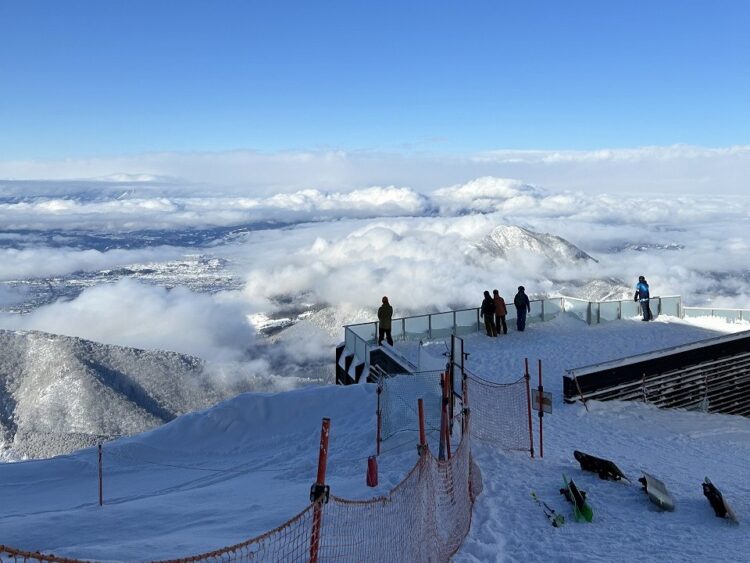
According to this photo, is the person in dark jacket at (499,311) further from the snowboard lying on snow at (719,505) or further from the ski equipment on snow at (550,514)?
the snowboard lying on snow at (719,505)

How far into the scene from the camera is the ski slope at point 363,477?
8.00 m

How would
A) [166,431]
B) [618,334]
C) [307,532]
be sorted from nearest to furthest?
1. [307,532]
2. [166,431]
3. [618,334]

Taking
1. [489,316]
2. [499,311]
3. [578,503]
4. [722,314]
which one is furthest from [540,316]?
[578,503]

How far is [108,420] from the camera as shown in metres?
135

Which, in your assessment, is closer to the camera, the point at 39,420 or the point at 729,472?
the point at 729,472

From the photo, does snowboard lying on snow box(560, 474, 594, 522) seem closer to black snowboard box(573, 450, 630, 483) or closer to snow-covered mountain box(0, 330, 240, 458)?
black snowboard box(573, 450, 630, 483)

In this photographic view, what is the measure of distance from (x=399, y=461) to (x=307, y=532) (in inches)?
158

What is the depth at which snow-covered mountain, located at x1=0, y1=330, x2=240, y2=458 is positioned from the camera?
13225 centimetres

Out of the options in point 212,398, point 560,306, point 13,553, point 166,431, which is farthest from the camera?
point 212,398

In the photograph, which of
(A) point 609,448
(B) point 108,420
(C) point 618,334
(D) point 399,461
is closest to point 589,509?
(D) point 399,461

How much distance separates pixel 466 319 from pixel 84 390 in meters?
137

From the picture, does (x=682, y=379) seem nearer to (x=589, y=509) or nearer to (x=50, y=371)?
(x=589, y=509)

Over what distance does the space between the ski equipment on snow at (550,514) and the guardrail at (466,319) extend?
31.6 feet

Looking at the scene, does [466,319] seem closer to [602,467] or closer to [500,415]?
[500,415]
